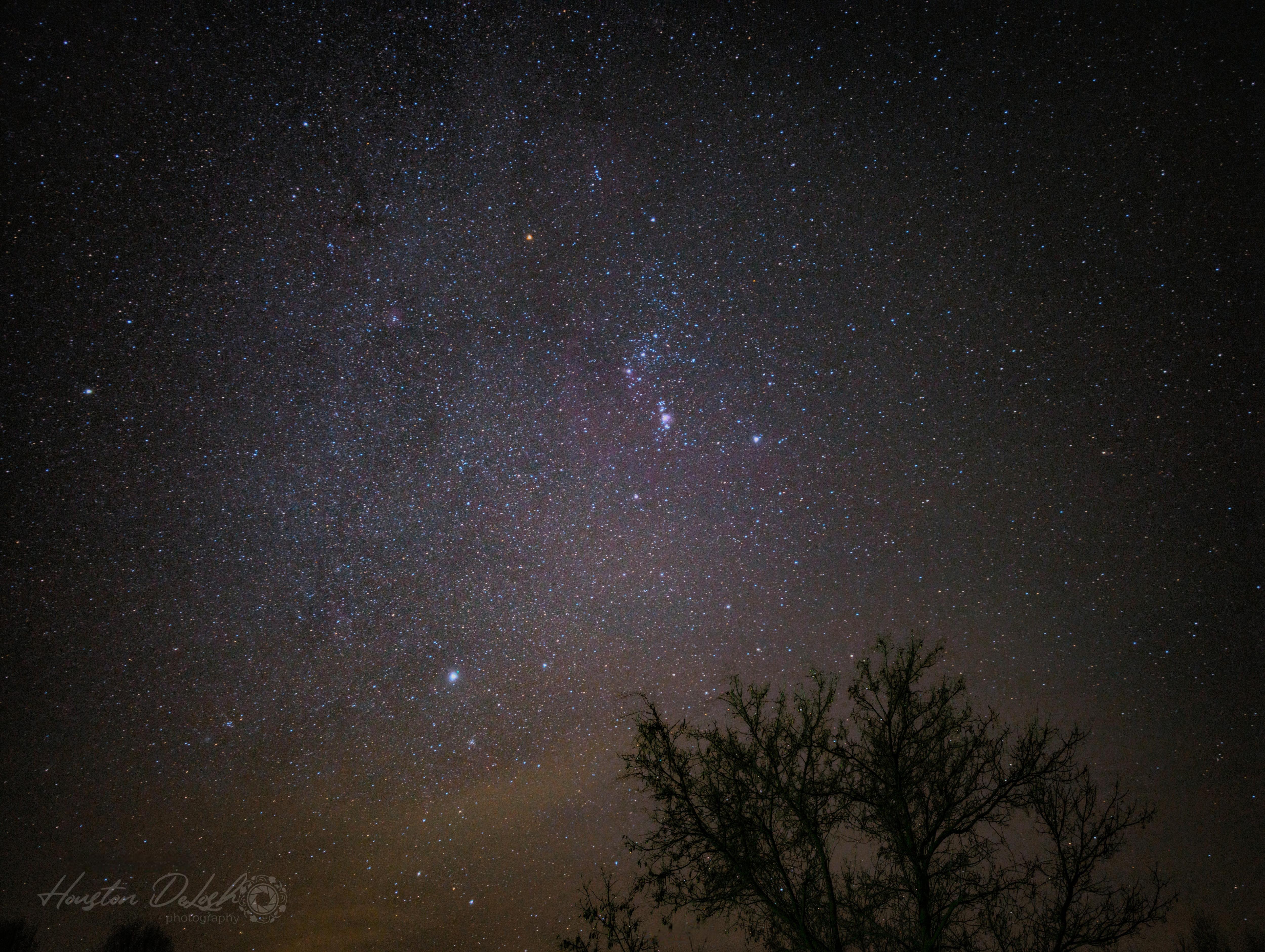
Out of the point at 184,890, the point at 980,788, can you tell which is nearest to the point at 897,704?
the point at 980,788

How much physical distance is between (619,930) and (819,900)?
2.24m

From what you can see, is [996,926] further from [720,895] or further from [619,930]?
[619,930]

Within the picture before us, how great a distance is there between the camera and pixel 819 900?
6.39 meters

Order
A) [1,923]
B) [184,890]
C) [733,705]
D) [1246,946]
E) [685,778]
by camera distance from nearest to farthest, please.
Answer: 1. [685,778]
2. [733,705]
3. [184,890]
4. [1,923]
5. [1246,946]

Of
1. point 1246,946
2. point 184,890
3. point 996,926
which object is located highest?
point 184,890

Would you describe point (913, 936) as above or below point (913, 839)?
below

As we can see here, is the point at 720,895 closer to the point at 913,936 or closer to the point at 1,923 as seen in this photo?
the point at 913,936

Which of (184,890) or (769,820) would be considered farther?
(184,890)

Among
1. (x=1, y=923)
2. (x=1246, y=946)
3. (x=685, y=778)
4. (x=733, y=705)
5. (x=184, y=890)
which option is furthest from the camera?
(x=1246, y=946)

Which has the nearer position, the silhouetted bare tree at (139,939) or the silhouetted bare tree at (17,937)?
the silhouetted bare tree at (17,937)

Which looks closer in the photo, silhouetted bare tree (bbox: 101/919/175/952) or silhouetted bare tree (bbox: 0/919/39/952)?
silhouetted bare tree (bbox: 0/919/39/952)

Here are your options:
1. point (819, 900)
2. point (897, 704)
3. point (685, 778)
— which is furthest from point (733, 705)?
point (819, 900)

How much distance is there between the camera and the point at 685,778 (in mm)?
6031

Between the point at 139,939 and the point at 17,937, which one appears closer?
the point at 17,937
